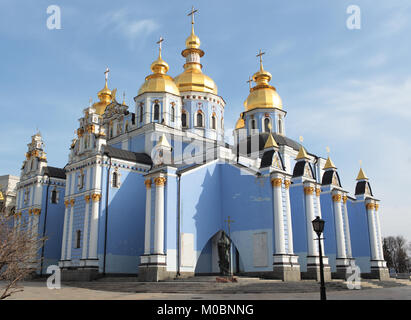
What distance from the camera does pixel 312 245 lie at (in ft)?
71.4

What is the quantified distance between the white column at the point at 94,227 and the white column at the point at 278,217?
918 cm

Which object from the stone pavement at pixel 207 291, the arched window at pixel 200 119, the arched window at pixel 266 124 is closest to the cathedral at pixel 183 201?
the arched window at pixel 200 119

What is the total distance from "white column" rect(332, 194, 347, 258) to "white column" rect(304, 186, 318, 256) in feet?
9.61

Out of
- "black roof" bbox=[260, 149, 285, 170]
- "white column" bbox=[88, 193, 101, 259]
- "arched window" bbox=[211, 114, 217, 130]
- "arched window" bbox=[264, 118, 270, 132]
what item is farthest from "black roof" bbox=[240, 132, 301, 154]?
"white column" bbox=[88, 193, 101, 259]

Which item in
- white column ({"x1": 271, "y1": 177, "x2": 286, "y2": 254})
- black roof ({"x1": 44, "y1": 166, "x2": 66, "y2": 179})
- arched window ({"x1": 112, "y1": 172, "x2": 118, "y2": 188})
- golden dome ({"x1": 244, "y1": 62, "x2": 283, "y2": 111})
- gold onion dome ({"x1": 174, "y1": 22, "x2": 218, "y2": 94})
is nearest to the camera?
white column ({"x1": 271, "y1": 177, "x2": 286, "y2": 254})

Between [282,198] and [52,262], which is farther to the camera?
[52,262]

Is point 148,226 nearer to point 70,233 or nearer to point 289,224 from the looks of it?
point 70,233

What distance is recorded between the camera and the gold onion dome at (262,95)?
104ft

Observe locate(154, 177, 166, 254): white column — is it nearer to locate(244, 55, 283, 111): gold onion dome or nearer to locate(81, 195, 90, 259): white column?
locate(81, 195, 90, 259): white column

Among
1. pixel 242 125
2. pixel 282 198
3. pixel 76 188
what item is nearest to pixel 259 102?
pixel 242 125

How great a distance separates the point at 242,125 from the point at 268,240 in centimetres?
1419

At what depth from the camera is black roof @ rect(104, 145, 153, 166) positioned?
77.6 feet
